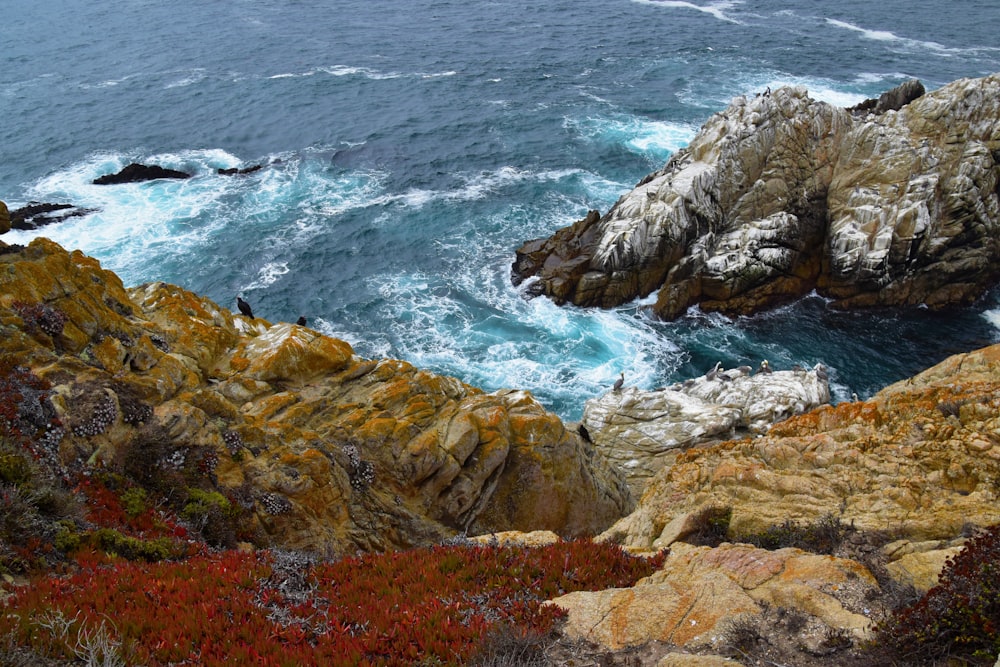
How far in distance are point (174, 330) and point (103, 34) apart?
10784 centimetres

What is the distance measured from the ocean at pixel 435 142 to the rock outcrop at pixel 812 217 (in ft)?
7.00

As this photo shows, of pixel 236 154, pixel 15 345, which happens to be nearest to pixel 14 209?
pixel 236 154

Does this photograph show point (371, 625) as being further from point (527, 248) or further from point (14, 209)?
point (14, 209)

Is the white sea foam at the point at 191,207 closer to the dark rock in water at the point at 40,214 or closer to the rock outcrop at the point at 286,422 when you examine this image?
the dark rock in water at the point at 40,214

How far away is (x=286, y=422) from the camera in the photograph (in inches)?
802

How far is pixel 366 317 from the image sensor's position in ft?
158

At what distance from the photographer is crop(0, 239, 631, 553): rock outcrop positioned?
644 inches

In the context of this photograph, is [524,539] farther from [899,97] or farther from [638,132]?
[638,132]

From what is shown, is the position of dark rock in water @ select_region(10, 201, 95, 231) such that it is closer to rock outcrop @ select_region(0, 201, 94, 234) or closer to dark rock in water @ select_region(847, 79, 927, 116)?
rock outcrop @ select_region(0, 201, 94, 234)

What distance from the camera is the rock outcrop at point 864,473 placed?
13.8 metres

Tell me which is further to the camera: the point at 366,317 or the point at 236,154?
the point at 236,154

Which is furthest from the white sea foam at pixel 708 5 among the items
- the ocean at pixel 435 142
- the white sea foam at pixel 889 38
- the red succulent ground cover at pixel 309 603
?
the red succulent ground cover at pixel 309 603

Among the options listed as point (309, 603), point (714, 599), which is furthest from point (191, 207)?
point (714, 599)

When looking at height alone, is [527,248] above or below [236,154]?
below
